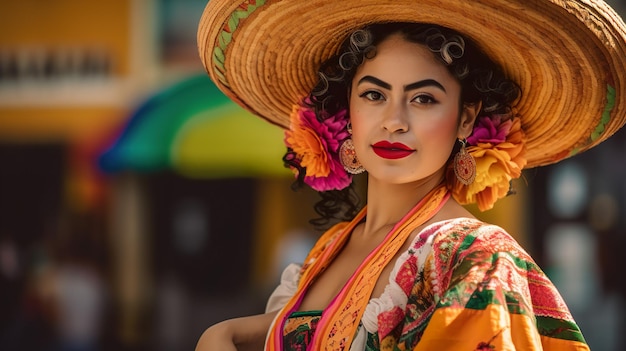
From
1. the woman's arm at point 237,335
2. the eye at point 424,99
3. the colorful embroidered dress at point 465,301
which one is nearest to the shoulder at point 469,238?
the colorful embroidered dress at point 465,301

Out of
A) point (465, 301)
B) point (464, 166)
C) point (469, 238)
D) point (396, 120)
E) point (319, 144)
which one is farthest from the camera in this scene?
point (319, 144)

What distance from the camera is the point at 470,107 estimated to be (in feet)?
8.15

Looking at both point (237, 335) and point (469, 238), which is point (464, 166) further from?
point (237, 335)

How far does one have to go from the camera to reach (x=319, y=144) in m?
2.71

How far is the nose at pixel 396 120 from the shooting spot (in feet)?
7.73

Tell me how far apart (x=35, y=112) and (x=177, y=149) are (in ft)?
5.92

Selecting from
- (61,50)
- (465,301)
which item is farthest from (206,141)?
(465,301)

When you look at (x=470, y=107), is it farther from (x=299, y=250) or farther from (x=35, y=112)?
(x=35, y=112)

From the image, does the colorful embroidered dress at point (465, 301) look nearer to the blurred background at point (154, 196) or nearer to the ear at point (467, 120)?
the ear at point (467, 120)

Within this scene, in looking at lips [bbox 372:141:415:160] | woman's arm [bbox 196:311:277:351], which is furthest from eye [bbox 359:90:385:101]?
woman's arm [bbox 196:311:277:351]

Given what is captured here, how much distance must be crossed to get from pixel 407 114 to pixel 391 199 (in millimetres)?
286

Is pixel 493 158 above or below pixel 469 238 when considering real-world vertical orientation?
above

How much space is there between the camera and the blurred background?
8.65 m

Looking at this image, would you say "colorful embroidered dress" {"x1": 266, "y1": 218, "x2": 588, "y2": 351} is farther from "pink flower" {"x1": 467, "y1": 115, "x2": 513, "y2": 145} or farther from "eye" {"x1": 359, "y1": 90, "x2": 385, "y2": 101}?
"eye" {"x1": 359, "y1": 90, "x2": 385, "y2": 101}
